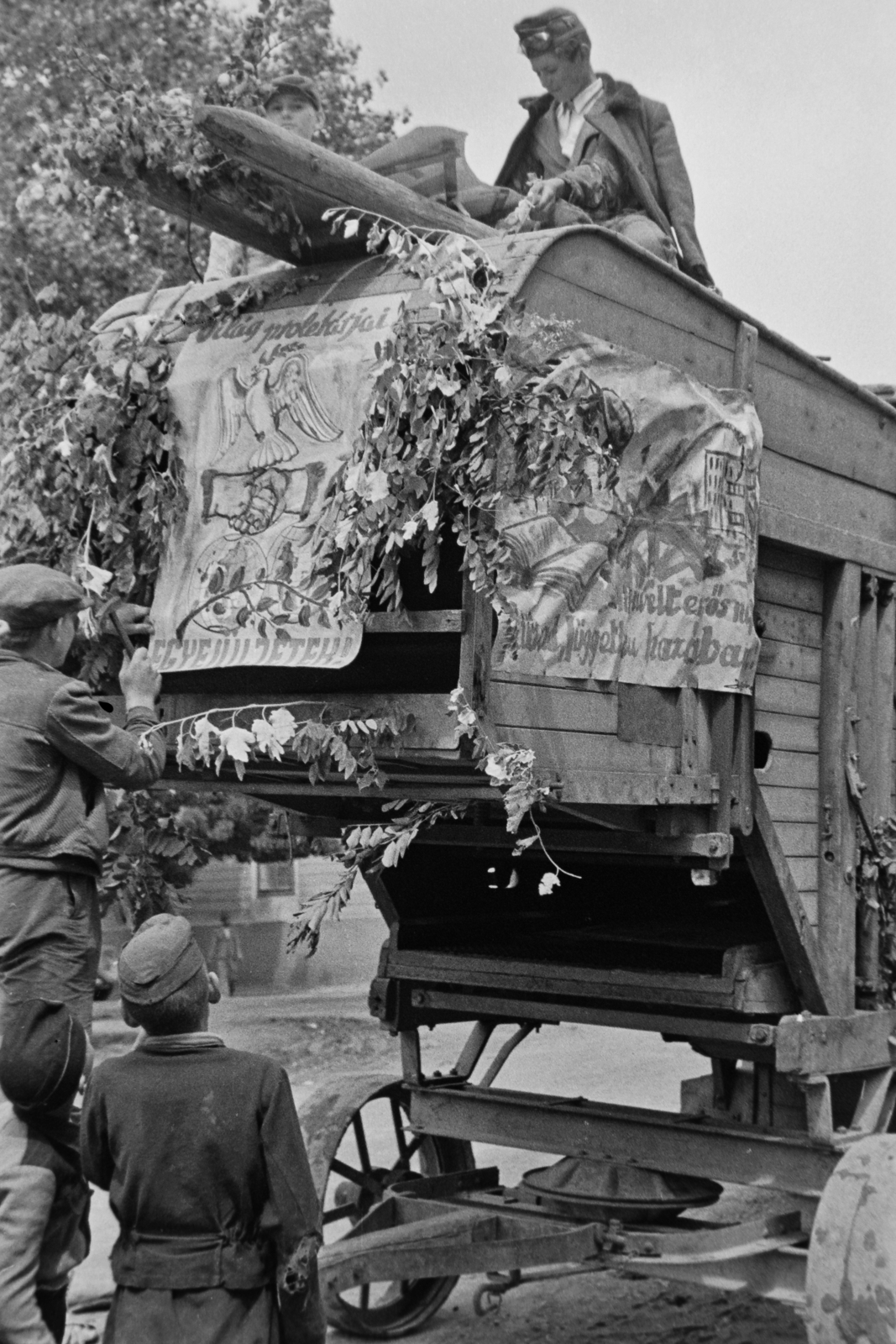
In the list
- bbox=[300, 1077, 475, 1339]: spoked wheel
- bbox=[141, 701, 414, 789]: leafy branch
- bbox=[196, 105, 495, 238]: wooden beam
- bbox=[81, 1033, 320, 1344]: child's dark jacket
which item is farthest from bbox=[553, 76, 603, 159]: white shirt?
bbox=[81, 1033, 320, 1344]: child's dark jacket

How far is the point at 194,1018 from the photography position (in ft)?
11.2

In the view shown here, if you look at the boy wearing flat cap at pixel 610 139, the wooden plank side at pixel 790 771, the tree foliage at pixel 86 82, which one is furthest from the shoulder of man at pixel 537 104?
the tree foliage at pixel 86 82

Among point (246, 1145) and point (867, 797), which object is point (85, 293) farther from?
point (246, 1145)

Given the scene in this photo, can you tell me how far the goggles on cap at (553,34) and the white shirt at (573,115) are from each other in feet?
0.59

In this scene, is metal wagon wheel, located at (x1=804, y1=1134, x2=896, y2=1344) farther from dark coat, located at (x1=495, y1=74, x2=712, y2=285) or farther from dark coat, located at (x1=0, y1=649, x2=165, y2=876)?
dark coat, located at (x1=495, y1=74, x2=712, y2=285)

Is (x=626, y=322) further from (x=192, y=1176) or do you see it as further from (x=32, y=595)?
(x=192, y=1176)

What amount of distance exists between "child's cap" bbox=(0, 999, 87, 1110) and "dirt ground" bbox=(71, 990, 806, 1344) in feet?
6.59

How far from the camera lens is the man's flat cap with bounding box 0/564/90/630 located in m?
4.21

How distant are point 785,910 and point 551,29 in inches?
121

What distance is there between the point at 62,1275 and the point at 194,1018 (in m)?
1.19

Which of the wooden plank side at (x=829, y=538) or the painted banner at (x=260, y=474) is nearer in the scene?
the painted banner at (x=260, y=474)

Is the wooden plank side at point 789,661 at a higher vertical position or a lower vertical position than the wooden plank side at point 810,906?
higher

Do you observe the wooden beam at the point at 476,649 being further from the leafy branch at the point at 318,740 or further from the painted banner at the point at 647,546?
the leafy branch at the point at 318,740

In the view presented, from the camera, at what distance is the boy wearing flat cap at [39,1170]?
3.97m
